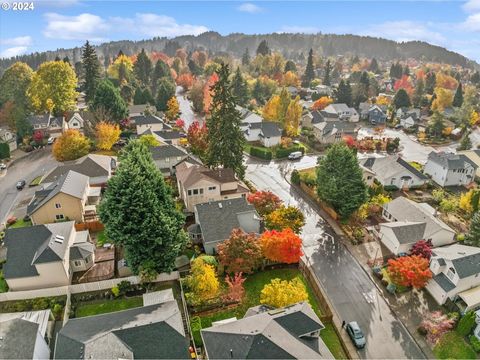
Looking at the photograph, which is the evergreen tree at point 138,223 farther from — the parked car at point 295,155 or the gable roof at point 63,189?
the parked car at point 295,155

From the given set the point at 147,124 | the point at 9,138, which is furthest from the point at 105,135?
the point at 9,138

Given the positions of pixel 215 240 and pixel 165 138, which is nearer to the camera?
pixel 215 240

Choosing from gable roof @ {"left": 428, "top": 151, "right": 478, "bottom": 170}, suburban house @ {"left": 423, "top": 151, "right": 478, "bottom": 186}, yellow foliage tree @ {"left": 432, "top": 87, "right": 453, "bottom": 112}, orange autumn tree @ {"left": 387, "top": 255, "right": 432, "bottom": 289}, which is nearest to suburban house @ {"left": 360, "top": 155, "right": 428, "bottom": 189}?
suburban house @ {"left": 423, "top": 151, "right": 478, "bottom": 186}

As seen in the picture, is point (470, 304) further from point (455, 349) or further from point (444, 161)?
point (444, 161)

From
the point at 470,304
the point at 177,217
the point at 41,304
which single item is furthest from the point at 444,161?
the point at 41,304

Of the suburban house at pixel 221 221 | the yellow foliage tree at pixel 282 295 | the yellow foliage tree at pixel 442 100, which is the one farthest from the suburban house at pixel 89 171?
the yellow foliage tree at pixel 442 100

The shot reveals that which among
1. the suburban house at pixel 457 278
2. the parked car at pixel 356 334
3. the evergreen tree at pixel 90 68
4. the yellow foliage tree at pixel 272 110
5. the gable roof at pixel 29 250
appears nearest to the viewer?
the parked car at pixel 356 334

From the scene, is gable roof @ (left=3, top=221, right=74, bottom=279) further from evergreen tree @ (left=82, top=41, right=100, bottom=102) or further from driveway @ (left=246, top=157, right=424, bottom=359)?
evergreen tree @ (left=82, top=41, right=100, bottom=102)

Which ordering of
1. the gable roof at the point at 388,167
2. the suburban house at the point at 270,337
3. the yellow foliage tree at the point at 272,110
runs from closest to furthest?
the suburban house at the point at 270,337, the gable roof at the point at 388,167, the yellow foliage tree at the point at 272,110
